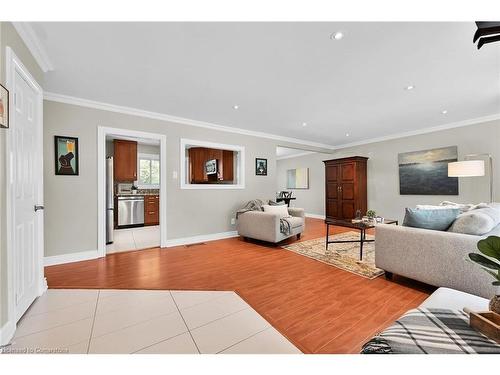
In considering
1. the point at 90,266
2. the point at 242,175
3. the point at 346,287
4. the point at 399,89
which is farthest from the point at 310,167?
the point at 90,266

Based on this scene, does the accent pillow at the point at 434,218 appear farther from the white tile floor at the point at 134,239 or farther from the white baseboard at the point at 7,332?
the white tile floor at the point at 134,239

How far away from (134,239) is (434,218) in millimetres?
4975

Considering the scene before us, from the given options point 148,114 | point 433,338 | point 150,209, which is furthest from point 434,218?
point 150,209

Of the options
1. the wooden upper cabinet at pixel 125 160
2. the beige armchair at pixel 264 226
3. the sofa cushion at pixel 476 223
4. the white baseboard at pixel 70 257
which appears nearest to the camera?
the sofa cushion at pixel 476 223

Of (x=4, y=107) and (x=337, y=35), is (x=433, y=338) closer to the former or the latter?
(x=337, y=35)

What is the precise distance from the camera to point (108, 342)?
4.92ft

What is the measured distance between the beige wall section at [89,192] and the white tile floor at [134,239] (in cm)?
56

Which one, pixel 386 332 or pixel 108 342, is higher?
pixel 386 332

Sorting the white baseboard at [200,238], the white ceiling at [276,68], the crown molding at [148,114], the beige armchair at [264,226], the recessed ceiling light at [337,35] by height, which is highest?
the white ceiling at [276,68]

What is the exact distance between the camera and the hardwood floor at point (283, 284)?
1.66 meters

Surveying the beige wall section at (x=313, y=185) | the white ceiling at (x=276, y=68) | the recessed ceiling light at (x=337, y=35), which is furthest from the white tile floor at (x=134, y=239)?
the beige wall section at (x=313, y=185)

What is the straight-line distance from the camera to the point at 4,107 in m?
1.45
